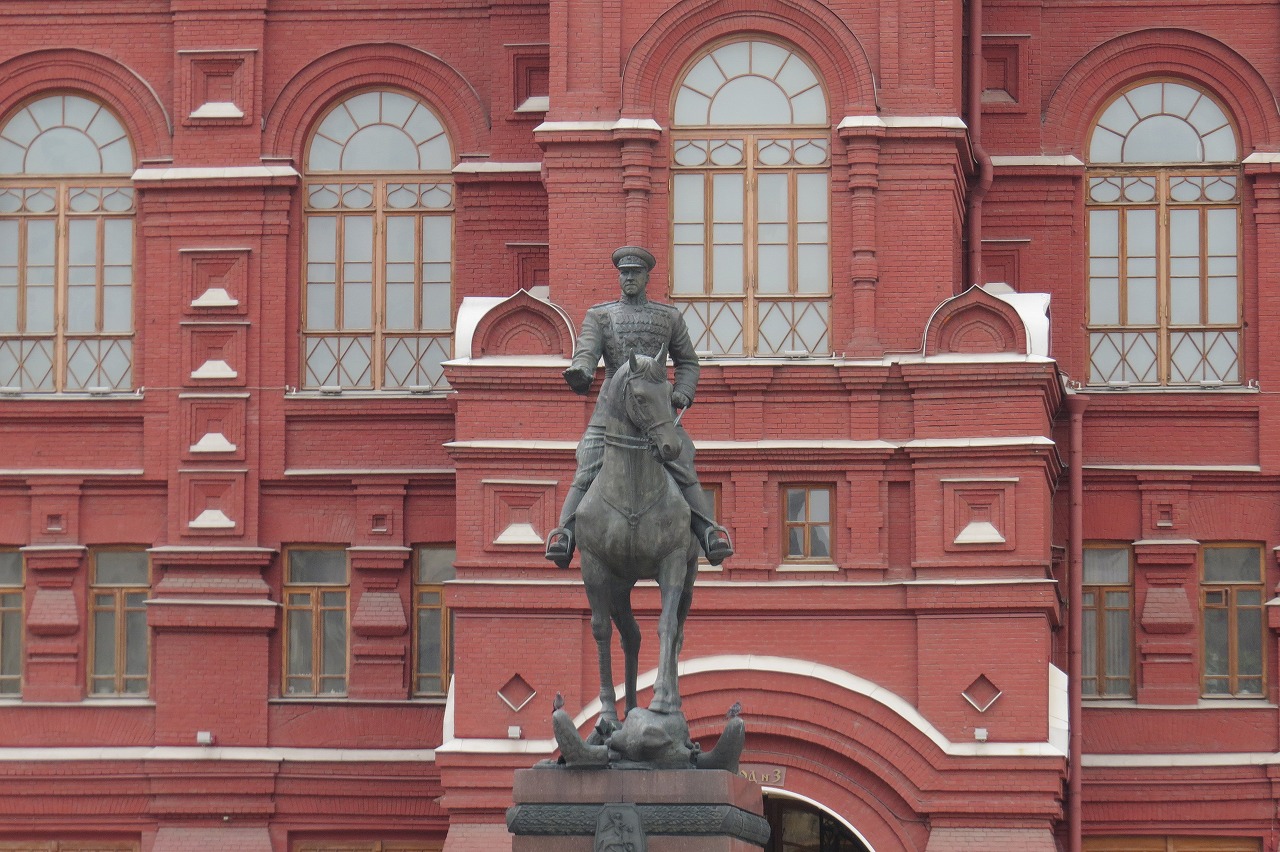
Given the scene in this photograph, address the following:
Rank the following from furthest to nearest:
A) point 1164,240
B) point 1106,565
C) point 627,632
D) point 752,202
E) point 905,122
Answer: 1. point 1164,240
2. point 1106,565
3. point 752,202
4. point 905,122
5. point 627,632

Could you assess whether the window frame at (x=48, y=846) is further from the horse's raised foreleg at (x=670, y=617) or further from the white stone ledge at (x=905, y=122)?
the horse's raised foreleg at (x=670, y=617)

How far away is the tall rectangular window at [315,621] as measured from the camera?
101 feet

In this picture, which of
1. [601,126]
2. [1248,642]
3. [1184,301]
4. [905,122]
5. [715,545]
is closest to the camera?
[715,545]

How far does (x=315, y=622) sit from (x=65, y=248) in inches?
181

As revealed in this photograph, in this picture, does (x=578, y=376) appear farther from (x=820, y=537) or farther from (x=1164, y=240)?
(x=1164, y=240)

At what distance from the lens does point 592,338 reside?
20.4 metres

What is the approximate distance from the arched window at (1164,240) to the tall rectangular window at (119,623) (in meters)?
9.75

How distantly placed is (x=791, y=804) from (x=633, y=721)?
1030 centimetres

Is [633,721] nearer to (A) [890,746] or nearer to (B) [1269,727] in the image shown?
(A) [890,746]

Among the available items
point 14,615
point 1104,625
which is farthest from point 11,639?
point 1104,625

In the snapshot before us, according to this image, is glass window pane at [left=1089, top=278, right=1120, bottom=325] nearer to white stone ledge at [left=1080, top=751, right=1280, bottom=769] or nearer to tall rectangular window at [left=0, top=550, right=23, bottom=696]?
white stone ledge at [left=1080, top=751, right=1280, bottom=769]

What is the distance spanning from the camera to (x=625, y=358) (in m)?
20.5

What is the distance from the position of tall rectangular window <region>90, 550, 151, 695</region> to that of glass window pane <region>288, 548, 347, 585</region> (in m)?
1.46

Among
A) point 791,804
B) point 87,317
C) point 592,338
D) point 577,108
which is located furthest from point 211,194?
point 592,338
